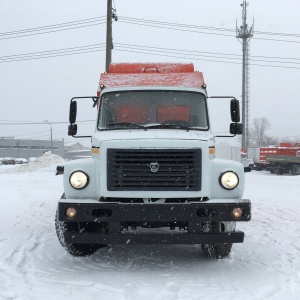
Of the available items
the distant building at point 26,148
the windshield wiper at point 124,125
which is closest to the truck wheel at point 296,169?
the windshield wiper at point 124,125

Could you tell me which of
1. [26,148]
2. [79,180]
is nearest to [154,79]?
[79,180]

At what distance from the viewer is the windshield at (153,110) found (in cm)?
725

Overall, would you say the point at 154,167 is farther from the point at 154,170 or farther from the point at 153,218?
the point at 153,218

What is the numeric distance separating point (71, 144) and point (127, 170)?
16796 centimetres

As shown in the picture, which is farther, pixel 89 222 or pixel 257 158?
pixel 257 158

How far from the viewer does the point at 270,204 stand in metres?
13.3

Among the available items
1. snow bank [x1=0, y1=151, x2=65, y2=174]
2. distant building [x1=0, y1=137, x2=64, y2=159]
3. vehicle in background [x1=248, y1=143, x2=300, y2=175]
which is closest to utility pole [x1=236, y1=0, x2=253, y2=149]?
vehicle in background [x1=248, y1=143, x2=300, y2=175]

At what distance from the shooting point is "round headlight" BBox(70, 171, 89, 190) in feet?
20.4

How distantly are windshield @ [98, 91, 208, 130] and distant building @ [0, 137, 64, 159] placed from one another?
98982 mm

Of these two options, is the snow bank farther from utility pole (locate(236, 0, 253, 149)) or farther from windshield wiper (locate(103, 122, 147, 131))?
windshield wiper (locate(103, 122, 147, 131))

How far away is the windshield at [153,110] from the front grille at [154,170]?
111cm

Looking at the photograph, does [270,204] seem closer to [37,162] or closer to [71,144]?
[37,162]

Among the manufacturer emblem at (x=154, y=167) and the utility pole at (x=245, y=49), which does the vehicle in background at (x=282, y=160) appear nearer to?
the utility pole at (x=245, y=49)

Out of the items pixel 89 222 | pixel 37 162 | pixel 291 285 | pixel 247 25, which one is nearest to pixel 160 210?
pixel 89 222
